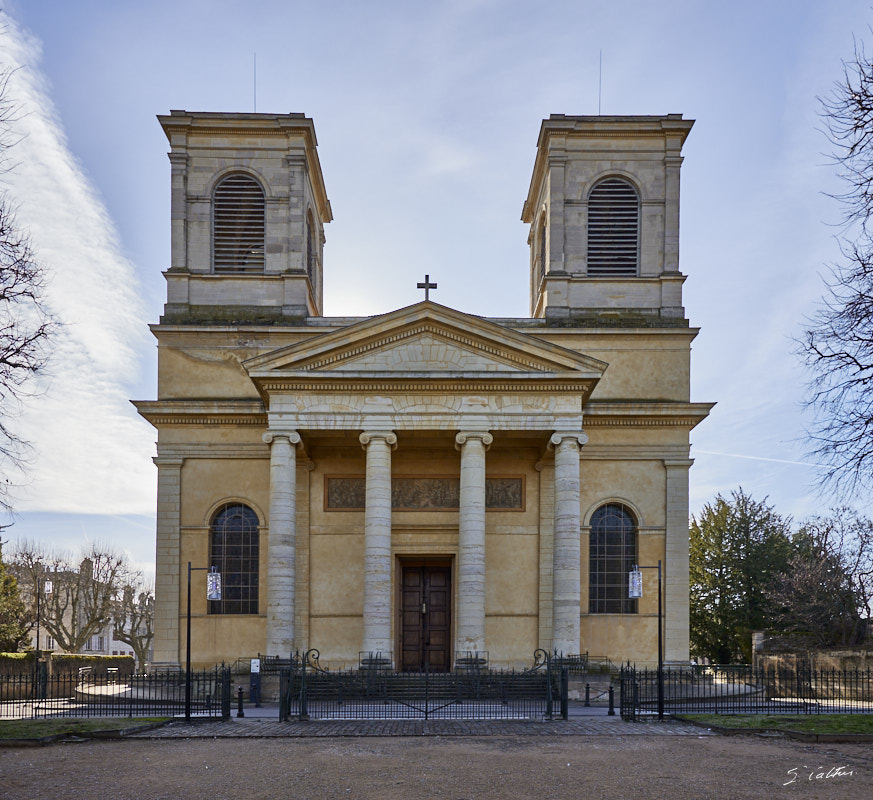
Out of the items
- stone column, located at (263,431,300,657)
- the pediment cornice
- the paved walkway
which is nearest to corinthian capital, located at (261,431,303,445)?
stone column, located at (263,431,300,657)

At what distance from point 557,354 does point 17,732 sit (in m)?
15.8

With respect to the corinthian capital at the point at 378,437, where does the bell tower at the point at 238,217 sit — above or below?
above

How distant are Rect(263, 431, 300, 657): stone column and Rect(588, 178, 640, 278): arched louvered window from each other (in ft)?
41.5

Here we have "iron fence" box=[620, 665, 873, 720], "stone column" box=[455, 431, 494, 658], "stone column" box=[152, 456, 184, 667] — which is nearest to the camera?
"iron fence" box=[620, 665, 873, 720]

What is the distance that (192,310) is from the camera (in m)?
32.0

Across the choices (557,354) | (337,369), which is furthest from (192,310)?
(557,354)

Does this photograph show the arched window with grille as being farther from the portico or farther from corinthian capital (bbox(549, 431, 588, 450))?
corinthian capital (bbox(549, 431, 588, 450))

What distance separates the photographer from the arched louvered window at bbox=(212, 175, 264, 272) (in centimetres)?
3262

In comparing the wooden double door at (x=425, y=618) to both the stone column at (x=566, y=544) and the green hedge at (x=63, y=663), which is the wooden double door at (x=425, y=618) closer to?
the stone column at (x=566, y=544)

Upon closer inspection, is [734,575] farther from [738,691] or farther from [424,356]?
[424,356]

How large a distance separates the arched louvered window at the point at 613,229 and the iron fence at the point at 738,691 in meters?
13.3

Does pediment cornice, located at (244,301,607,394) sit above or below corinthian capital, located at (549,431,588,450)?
above

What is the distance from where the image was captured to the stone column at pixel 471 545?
2542 centimetres

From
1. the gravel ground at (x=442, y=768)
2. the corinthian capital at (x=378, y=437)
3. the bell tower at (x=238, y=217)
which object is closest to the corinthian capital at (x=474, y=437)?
the corinthian capital at (x=378, y=437)
